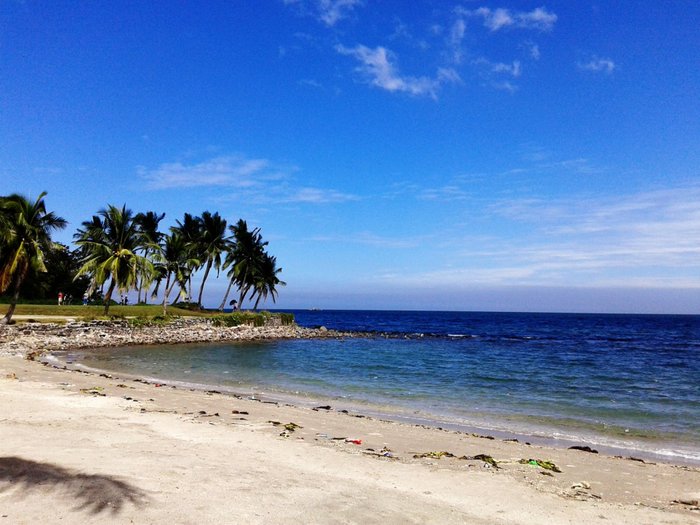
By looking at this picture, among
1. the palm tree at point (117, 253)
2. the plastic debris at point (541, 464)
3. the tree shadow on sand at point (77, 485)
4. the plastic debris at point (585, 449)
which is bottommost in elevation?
the plastic debris at point (585, 449)

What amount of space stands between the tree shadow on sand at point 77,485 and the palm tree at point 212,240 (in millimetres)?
54823

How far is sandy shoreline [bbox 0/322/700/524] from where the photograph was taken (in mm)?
5457

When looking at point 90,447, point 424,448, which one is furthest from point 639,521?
point 90,447

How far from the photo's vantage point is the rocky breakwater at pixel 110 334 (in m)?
29.6

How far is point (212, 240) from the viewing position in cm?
6006

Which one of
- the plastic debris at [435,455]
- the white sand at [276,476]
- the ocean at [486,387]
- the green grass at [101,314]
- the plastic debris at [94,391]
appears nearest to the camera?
the white sand at [276,476]

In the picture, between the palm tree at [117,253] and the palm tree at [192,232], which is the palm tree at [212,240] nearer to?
the palm tree at [192,232]

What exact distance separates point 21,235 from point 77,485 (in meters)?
32.5

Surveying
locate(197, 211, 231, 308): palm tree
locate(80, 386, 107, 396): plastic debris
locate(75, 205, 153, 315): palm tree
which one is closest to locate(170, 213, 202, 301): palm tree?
locate(197, 211, 231, 308): palm tree

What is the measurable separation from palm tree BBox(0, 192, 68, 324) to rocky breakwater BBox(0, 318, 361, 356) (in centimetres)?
263

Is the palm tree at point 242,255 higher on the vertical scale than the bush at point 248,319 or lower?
higher

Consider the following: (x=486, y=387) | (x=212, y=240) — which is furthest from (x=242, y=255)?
(x=486, y=387)

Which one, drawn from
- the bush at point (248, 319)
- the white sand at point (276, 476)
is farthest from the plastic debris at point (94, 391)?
the bush at point (248, 319)

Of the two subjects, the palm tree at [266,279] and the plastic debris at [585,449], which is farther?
the palm tree at [266,279]
